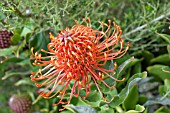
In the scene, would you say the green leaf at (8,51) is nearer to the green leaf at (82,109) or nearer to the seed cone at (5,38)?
the seed cone at (5,38)

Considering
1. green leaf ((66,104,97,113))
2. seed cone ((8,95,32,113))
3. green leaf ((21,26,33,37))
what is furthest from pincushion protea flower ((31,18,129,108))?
seed cone ((8,95,32,113))

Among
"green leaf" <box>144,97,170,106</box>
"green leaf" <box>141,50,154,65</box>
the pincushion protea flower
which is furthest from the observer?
"green leaf" <box>141,50,154,65</box>

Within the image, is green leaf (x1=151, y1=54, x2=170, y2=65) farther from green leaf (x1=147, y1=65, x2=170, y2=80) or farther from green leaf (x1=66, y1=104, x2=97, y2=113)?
green leaf (x1=66, y1=104, x2=97, y2=113)

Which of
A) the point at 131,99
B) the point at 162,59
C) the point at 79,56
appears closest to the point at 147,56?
the point at 162,59

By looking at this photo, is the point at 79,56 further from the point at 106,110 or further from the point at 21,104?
the point at 21,104

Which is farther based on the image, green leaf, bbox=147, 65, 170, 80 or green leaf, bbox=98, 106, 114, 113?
green leaf, bbox=147, 65, 170, 80

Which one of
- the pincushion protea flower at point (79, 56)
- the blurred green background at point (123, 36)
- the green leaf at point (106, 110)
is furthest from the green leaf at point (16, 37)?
the green leaf at point (106, 110)

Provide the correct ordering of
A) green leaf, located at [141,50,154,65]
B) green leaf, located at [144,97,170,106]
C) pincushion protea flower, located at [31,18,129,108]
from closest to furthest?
pincushion protea flower, located at [31,18,129,108]
green leaf, located at [144,97,170,106]
green leaf, located at [141,50,154,65]

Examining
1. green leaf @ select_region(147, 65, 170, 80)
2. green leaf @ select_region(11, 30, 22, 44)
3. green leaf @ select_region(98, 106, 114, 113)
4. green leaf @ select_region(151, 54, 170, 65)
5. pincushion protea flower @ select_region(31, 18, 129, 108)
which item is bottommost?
green leaf @ select_region(98, 106, 114, 113)
